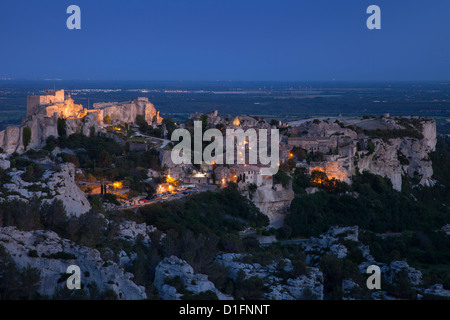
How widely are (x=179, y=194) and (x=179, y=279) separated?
1442cm

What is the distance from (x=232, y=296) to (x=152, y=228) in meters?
7.88

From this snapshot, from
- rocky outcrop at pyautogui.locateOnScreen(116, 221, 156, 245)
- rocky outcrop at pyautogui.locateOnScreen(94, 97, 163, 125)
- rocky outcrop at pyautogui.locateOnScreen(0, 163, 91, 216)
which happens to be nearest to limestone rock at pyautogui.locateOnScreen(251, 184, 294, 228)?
rocky outcrop at pyautogui.locateOnScreen(116, 221, 156, 245)

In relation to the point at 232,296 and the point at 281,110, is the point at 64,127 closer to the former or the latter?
the point at 232,296

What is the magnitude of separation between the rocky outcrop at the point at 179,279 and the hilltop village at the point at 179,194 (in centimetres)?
4

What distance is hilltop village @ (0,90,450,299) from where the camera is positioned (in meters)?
17.0

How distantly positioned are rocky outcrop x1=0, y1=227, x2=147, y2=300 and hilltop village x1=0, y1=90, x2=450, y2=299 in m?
0.04

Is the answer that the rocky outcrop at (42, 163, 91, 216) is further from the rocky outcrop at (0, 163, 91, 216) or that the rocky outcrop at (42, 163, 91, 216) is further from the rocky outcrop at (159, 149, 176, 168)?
the rocky outcrop at (159, 149, 176, 168)

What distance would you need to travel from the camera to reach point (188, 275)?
1675 cm

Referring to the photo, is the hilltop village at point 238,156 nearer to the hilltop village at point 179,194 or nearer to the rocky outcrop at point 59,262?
the hilltop village at point 179,194

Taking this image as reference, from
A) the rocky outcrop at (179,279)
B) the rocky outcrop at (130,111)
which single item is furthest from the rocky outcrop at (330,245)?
the rocky outcrop at (130,111)

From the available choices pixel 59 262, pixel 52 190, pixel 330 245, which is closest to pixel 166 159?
pixel 52 190

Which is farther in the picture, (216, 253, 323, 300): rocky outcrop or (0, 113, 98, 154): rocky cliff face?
(0, 113, 98, 154): rocky cliff face
